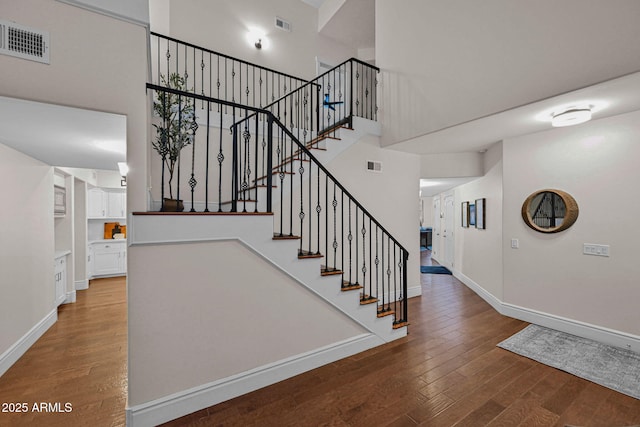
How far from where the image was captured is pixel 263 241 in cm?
242

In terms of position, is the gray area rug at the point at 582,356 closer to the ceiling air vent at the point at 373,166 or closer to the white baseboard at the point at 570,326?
the white baseboard at the point at 570,326

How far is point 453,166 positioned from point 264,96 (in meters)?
3.96

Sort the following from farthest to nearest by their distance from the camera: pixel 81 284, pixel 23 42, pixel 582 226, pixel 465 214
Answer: pixel 465 214
pixel 81 284
pixel 582 226
pixel 23 42

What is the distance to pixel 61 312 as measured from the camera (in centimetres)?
428

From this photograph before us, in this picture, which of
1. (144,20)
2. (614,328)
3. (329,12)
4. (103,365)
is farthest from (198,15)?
(614,328)

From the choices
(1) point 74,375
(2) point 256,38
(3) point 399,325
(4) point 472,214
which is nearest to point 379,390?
(3) point 399,325

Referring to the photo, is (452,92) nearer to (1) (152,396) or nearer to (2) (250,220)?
(2) (250,220)

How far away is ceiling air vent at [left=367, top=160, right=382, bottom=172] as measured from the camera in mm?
4490

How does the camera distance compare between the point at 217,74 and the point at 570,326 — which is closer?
the point at 570,326

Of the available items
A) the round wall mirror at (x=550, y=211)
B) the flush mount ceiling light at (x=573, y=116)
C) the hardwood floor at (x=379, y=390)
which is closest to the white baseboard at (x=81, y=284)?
the hardwood floor at (x=379, y=390)

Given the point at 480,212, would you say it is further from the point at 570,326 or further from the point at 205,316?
the point at 205,316

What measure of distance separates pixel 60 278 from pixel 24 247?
5.55 feet

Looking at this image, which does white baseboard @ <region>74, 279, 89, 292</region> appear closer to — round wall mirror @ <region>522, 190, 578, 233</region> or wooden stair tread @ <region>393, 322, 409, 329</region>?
wooden stair tread @ <region>393, 322, 409, 329</region>

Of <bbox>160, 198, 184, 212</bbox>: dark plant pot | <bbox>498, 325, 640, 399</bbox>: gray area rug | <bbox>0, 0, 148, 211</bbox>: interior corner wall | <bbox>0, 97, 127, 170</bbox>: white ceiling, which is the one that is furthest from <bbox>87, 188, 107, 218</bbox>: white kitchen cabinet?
<bbox>498, 325, 640, 399</bbox>: gray area rug
